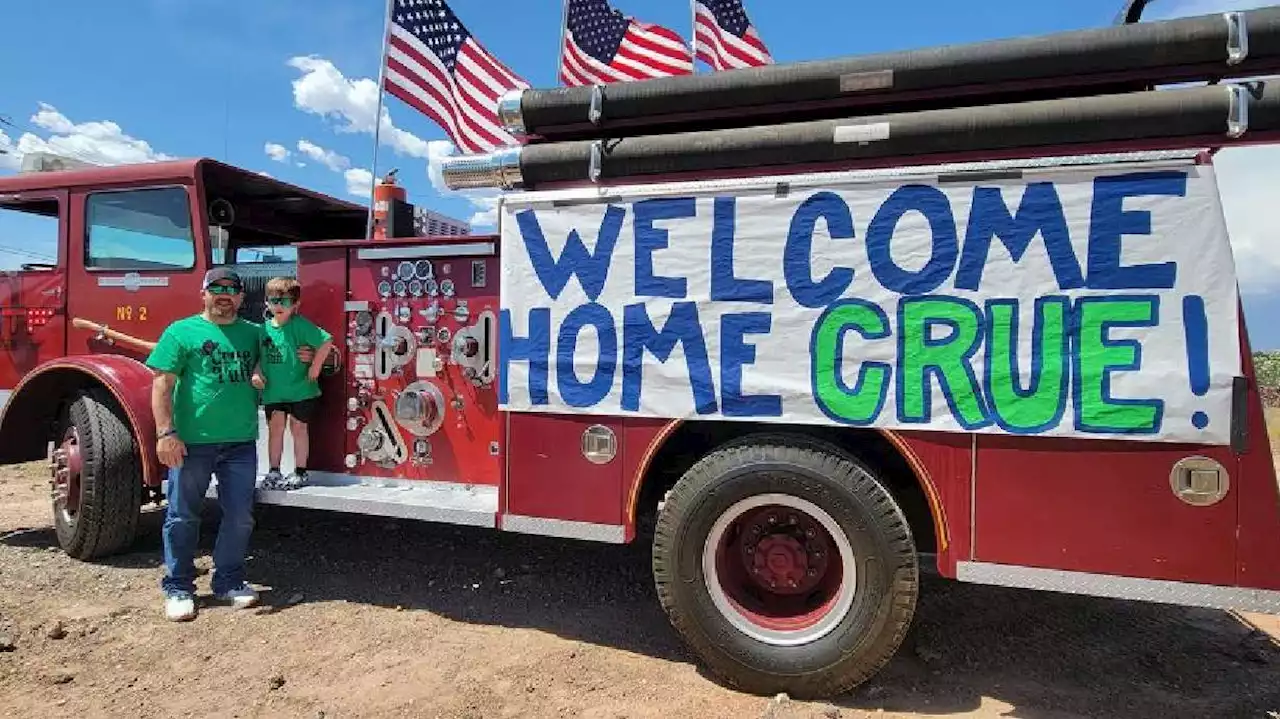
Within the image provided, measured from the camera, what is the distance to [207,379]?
14.0 feet

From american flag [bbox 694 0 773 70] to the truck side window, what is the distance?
14.4 feet

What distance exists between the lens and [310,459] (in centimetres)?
473

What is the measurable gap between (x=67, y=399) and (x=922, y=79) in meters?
5.67

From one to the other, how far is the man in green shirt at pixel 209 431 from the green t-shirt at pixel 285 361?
0.07 meters

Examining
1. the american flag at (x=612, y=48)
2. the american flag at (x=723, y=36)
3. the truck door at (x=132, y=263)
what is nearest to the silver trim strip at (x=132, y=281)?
the truck door at (x=132, y=263)

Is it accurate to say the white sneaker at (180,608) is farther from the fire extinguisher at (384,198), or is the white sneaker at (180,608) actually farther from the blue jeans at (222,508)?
the fire extinguisher at (384,198)

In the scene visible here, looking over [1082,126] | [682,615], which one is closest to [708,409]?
[682,615]

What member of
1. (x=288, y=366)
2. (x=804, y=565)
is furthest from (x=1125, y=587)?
(x=288, y=366)

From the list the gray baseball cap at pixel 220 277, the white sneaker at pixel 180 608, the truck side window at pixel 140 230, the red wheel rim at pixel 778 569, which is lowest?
the white sneaker at pixel 180 608

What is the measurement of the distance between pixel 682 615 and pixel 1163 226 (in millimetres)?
2520

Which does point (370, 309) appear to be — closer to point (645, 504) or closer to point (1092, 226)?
point (645, 504)

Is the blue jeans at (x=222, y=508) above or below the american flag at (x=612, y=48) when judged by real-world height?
below

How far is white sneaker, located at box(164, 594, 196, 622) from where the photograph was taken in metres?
4.13

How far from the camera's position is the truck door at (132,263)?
5062mm
